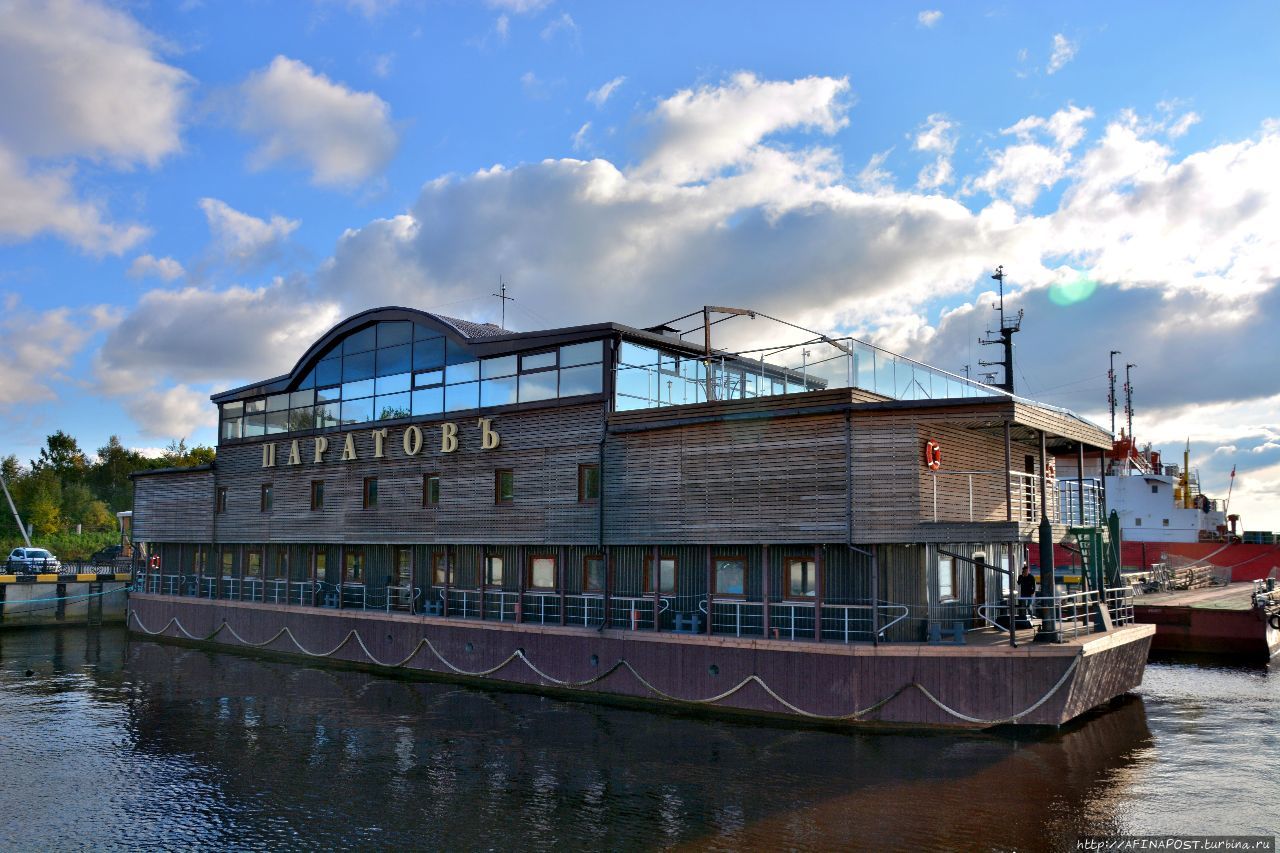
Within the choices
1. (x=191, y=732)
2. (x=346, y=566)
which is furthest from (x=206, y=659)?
(x=191, y=732)

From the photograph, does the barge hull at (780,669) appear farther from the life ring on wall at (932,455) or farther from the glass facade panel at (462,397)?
the glass facade panel at (462,397)

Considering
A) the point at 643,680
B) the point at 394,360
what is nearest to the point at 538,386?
the point at 394,360

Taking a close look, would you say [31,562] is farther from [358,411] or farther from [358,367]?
[358,367]

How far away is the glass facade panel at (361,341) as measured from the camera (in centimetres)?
3981

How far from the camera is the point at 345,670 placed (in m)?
37.1

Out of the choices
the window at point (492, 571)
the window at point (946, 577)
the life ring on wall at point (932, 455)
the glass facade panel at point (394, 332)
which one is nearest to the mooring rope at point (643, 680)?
the window at point (492, 571)

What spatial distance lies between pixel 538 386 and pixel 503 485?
3.92 meters

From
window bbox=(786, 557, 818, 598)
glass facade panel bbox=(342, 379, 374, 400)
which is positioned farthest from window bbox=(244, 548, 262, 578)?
window bbox=(786, 557, 818, 598)

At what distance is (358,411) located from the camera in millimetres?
40406

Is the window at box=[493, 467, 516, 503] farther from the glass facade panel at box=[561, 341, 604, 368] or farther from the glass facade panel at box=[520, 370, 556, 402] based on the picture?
the glass facade panel at box=[561, 341, 604, 368]

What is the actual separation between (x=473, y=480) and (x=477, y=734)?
11.6m

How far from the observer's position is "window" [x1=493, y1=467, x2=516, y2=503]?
33.9 meters

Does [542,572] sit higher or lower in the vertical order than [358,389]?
lower

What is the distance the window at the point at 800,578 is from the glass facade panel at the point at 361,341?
69.6 ft
